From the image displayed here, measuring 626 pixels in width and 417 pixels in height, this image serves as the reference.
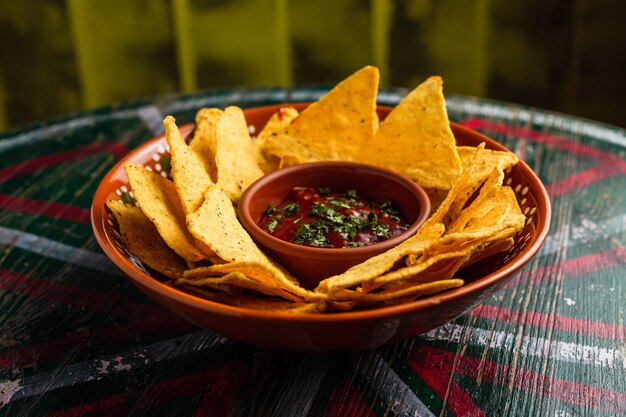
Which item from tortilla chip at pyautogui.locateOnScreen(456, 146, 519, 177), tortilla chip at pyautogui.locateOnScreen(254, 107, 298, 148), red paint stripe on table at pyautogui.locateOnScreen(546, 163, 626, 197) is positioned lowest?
red paint stripe on table at pyautogui.locateOnScreen(546, 163, 626, 197)

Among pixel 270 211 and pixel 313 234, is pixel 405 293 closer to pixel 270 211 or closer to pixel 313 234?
pixel 313 234

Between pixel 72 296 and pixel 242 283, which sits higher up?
pixel 242 283

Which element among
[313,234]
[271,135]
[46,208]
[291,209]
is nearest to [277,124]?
[271,135]

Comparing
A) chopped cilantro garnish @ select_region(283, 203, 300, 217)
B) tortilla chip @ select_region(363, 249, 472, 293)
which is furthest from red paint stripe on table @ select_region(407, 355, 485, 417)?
chopped cilantro garnish @ select_region(283, 203, 300, 217)

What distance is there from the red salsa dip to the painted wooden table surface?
19 centimetres

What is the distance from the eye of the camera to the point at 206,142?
57.2 inches

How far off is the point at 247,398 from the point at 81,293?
16.6 inches

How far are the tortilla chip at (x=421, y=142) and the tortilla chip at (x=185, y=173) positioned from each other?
0.39 metres

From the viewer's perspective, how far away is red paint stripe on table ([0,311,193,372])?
112cm

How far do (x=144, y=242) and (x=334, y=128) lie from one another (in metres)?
0.48

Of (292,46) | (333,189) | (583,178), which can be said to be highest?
(333,189)

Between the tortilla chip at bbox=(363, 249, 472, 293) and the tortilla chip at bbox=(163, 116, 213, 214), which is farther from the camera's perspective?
the tortilla chip at bbox=(163, 116, 213, 214)

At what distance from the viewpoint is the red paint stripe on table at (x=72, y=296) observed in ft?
4.05

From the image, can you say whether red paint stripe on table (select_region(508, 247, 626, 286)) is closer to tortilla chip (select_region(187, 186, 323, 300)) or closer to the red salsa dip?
the red salsa dip
